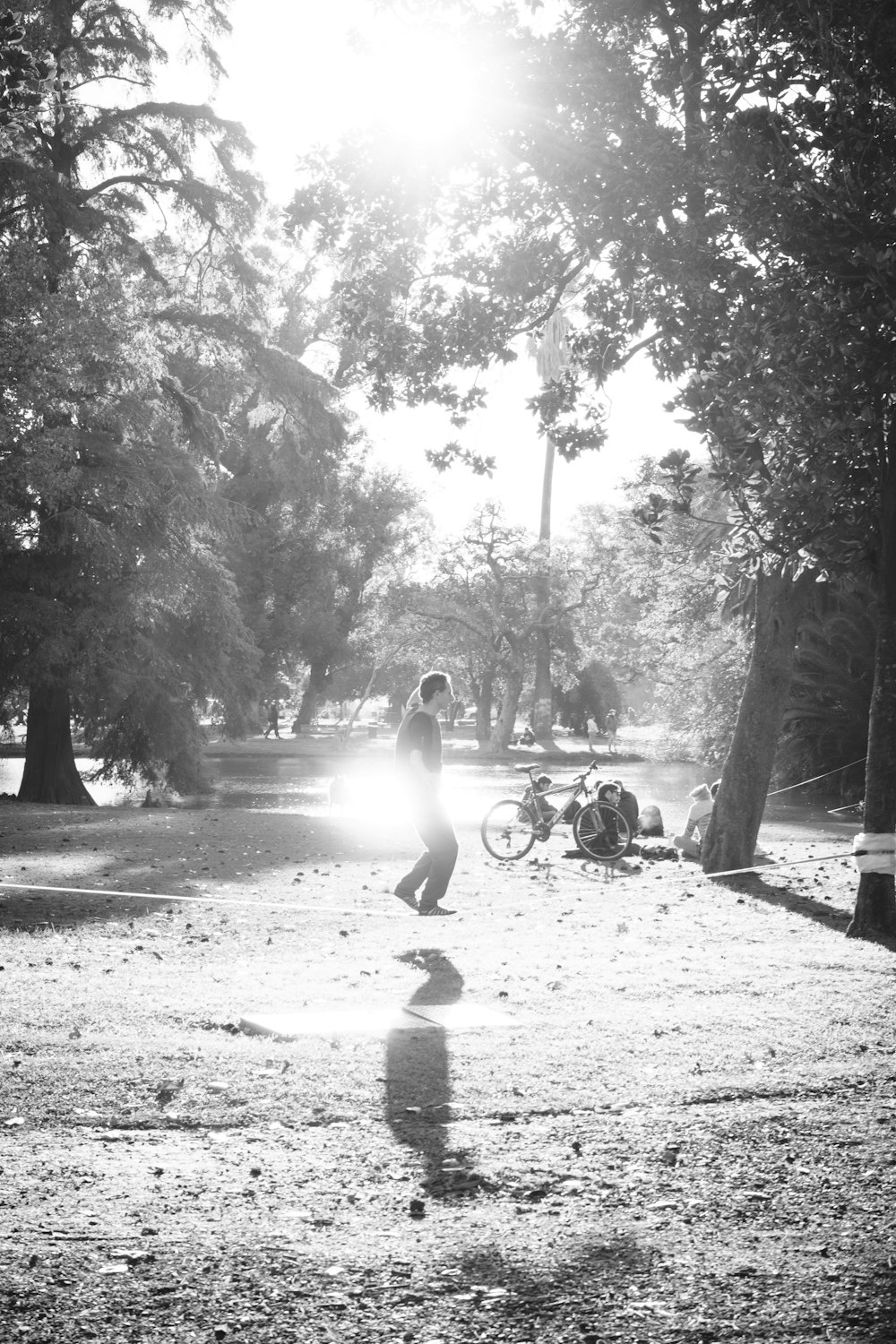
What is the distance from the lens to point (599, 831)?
15852 millimetres

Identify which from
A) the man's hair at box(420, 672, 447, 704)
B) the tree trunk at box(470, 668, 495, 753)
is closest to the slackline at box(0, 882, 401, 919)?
the man's hair at box(420, 672, 447, 704)

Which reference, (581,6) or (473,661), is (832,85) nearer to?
(581,6)

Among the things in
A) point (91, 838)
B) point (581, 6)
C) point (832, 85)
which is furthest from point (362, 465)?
point (832, 85)

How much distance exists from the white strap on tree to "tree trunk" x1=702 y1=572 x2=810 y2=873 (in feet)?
14.5

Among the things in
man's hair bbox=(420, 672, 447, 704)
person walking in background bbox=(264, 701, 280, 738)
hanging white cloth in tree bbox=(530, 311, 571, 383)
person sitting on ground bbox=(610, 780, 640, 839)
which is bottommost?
person sitting on ground bbox=(610, 780, 640, 839)

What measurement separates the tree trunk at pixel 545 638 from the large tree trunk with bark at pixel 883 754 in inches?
1712

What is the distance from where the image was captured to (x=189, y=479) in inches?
952

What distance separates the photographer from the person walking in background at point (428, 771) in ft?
34.3

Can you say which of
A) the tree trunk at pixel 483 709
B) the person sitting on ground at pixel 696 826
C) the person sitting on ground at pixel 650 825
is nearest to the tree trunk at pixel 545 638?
the tree trunk at pixel 483 709

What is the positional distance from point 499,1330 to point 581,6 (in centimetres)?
1200

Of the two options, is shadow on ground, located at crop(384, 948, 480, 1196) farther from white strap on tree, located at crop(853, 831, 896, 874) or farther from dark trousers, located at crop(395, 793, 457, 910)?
white strap on tree, located at crop(853, 831, 896, 874)

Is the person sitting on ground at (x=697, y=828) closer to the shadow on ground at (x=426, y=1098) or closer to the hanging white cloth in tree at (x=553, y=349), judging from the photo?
the hanging white cloth in tree at (x=553, y=349)

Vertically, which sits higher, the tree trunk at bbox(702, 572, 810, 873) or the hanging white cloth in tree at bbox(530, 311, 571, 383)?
the hanging white cloth in tree at bbox(530, 311, 571, 383)

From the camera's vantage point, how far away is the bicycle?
15898 mm
